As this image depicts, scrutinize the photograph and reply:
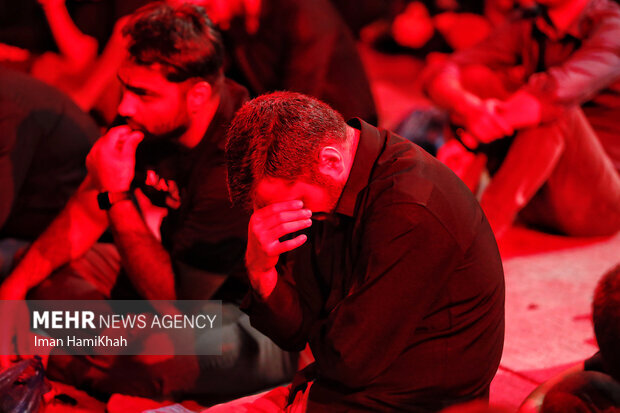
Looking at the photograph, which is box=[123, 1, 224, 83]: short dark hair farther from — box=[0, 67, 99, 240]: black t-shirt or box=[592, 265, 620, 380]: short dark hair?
box=[592, 265, 620, 380]: short dark hair

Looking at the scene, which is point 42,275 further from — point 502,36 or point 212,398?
point 502,36

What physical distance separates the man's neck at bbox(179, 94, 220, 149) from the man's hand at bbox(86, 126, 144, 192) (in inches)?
5.7

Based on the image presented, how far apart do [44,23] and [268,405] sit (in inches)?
102

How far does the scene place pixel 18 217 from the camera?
2406 mm

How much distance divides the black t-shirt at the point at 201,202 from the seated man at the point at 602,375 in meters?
0.97

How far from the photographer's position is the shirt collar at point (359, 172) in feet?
4.50

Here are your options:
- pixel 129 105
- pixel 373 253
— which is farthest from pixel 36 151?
pixel 373 253

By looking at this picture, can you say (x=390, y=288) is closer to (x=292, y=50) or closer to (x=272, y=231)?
(x=272, y=231)

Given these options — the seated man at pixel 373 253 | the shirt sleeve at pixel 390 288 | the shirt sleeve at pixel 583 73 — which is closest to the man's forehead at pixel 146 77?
the seated man at pixel 373 253

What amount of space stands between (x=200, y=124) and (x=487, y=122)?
1248mm

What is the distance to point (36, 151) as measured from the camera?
2.32 meters

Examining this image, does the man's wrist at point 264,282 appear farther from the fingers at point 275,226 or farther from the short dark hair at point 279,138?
the short dark hair at point 279,138

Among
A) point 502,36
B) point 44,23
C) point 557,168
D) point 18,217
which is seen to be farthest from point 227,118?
point 44,23

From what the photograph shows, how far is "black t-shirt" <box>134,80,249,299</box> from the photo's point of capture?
1.98m
